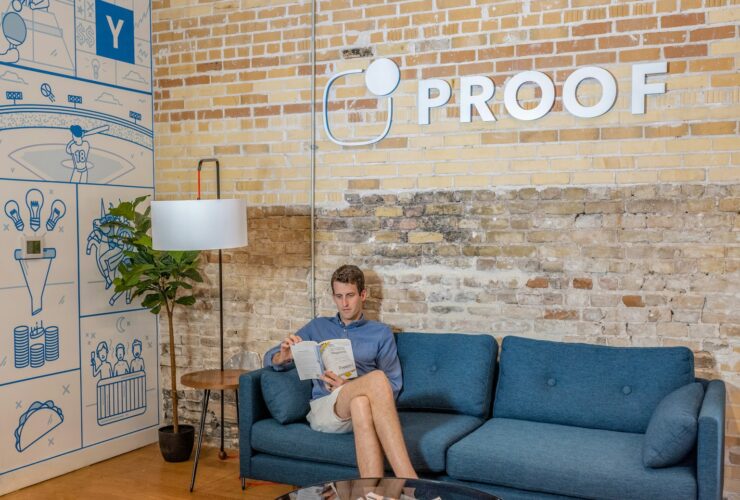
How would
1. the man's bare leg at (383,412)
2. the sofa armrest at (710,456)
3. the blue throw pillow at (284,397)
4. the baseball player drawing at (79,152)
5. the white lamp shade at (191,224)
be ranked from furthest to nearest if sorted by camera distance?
the baseball player drawing at (79,152)
the white lamp shade at (191,224)
the blue throw pillow at (284,397)
the man's bare leg at (383,412)
the sofa armrest at (710,456)

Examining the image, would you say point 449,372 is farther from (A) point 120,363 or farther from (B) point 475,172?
(A) point 120,363

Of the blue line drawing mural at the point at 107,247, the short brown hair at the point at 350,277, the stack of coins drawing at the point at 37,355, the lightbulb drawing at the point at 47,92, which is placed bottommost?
the stack of coins drawing at the point at 37,355

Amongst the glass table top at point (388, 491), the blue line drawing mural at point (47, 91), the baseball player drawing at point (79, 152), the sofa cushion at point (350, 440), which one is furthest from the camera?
the baseball player drawing at point (79, 152)

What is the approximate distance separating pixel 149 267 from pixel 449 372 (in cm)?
190

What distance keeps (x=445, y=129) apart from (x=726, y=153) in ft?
4.75

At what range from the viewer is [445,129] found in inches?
173

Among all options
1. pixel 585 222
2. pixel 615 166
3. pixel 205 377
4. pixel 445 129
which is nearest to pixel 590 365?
pixel 585 222

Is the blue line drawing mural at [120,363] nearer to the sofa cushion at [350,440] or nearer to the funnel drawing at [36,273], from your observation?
the funnel drawing at [36,273]

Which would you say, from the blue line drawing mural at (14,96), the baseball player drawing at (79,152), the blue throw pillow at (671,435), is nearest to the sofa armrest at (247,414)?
the baseball player drawing at (79,152)

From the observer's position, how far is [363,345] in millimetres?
4113

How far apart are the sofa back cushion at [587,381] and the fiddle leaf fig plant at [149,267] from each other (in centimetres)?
199

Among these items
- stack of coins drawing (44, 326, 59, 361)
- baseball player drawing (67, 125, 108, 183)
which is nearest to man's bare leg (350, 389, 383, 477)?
stack of coins drawing (44, 326, 59, 361)

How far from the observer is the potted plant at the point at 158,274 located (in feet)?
15.4

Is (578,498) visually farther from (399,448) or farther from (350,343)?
(350,343)
